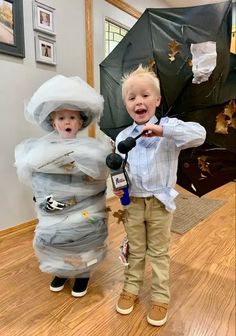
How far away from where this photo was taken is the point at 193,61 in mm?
920

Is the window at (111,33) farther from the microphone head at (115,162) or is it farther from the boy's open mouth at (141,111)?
the microphone head at (115,162)

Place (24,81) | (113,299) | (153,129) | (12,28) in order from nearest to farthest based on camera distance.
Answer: (153,129) → (113,299) → (12,28) → (24,81)

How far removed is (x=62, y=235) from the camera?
109 centimetres

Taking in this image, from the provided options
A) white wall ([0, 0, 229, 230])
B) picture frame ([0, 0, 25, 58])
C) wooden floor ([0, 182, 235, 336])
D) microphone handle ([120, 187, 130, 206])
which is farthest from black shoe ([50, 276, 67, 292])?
picture frame ([0, 0, 25, 58])

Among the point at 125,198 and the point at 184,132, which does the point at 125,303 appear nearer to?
the point at 125,198

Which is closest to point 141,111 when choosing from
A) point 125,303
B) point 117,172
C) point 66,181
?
point 117,172

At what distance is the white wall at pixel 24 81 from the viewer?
165cm

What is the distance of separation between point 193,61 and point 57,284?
1.06 m

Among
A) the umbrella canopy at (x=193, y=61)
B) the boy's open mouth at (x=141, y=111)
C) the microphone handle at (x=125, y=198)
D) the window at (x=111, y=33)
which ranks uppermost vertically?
the window at (x=111, y=33)

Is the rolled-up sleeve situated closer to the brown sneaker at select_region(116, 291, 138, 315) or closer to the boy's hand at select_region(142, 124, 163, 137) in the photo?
the boy's hand at select_region(142, 124, 163, 137)

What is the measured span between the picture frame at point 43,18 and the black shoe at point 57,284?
4.81 ft

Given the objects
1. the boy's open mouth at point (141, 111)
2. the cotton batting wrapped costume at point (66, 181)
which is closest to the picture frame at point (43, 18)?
the cotton batting wrapped costume at point (66, 181)

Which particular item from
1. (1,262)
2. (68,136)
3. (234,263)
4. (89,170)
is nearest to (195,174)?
(89,170)

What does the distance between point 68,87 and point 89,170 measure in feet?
1.06
